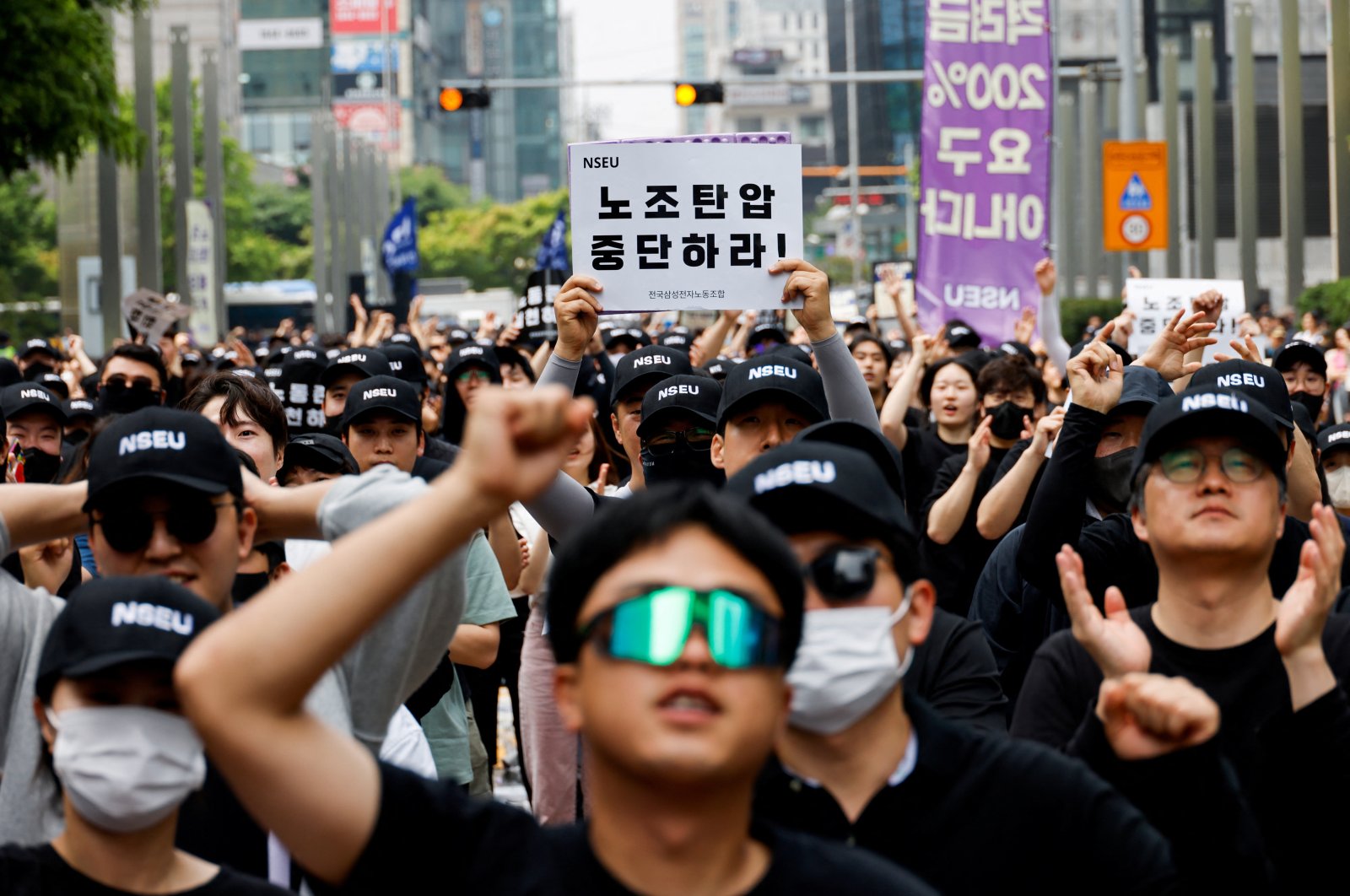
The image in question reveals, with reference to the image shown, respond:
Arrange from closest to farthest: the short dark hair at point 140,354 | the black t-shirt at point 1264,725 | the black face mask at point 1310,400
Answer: the black t-shirt at point 1264,725
the black face mask at point 1310,400
the short dark hair at point 140,354

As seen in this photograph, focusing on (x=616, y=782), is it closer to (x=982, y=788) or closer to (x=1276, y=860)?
(x=982, y=788)

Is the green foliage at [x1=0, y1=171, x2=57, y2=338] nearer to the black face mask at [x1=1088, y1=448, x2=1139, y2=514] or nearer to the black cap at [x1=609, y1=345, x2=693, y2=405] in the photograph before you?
the black cap at [x1=609, y1=345, x2=693, y2=405]

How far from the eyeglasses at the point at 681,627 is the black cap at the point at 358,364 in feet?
21.9

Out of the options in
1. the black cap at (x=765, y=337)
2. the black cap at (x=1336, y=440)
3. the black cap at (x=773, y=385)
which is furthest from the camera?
the black cap at (x=765, y=337)

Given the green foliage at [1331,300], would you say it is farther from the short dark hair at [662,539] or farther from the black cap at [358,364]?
the short dark hair at [662,539]

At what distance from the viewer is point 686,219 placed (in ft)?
23.9

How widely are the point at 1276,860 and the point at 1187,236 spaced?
58.2 metres

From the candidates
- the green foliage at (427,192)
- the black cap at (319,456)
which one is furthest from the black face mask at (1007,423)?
the green foliage at (427,192)

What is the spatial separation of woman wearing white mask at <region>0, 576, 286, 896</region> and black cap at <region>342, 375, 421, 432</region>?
4.00 m

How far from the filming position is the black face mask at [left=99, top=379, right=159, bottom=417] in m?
10.3

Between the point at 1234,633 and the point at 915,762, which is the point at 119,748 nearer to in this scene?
the point at 915,762

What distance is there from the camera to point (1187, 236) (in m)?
59.8

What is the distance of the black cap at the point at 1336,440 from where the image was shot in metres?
8.26

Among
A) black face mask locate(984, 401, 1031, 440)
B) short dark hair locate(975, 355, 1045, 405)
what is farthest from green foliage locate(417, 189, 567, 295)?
black face mask locate(984, 401, 1031, 440)
